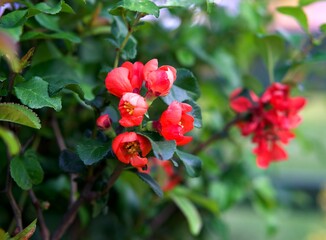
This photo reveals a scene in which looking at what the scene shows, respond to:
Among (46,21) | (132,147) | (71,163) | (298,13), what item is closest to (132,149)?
(132,147)

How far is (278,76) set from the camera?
743mm

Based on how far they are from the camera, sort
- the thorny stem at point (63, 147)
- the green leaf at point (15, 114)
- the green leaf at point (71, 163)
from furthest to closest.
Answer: the thorny stem at point (63, 147) → the green leaf at point (71, 163) → the green leaf at point (15, 114)

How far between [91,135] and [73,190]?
118 mm

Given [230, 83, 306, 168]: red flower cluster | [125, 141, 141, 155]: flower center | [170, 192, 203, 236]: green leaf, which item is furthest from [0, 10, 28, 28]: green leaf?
[170, 192, 203, 236]: green leaf

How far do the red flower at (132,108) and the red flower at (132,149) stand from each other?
1 centimetres

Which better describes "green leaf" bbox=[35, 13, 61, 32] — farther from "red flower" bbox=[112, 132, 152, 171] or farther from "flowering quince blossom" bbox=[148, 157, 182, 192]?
"flowering quince blossom" bbox=[148, 157, 182, 192]

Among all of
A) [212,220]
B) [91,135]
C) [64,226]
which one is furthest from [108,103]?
[212,220]

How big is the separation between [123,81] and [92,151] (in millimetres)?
78

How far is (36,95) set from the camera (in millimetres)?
509

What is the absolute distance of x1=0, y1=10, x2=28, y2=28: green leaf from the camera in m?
0.51

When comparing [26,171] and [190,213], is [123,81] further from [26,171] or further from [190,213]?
[190,213]

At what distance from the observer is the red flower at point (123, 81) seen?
0.51 metres

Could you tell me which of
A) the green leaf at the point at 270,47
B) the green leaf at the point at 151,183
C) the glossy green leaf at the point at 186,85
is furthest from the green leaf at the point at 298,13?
the green leaf at the point at 151,183

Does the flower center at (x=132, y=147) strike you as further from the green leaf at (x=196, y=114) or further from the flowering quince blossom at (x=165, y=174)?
the flowering quince blossom at (x=165, y=174)
